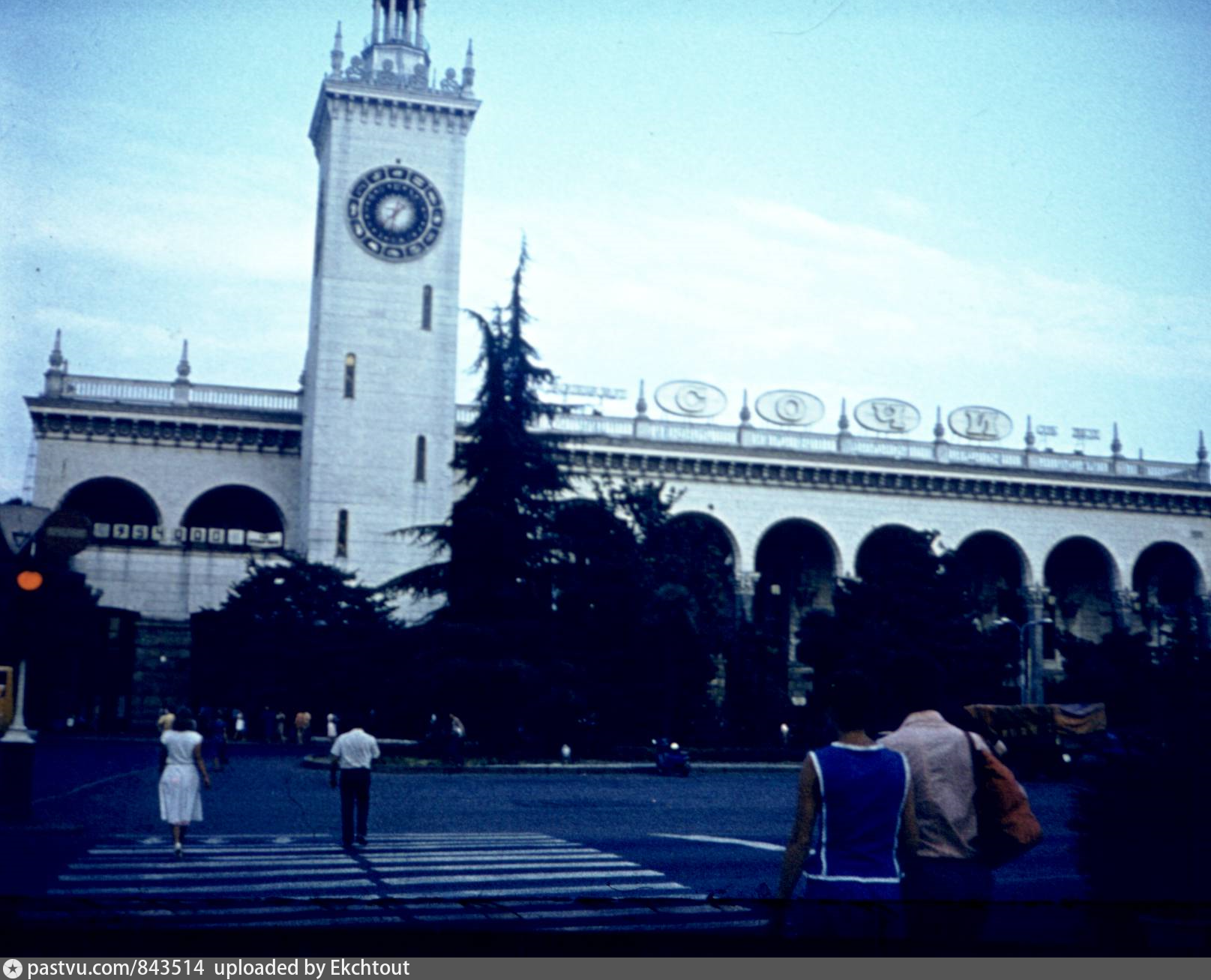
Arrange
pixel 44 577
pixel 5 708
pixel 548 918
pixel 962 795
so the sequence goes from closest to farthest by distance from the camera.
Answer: pixel 962 795 → pixel 548 918 → pixel 44 577 → pixel 5 708

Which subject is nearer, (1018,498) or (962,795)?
(962,795)

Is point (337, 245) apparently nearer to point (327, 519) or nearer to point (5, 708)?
point (327, 519)

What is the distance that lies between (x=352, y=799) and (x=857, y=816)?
32.0 ft

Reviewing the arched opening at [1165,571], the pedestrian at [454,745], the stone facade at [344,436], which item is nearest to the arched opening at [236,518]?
the stone facade at [344,436]

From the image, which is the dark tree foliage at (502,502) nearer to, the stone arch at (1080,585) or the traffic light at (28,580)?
the traffic light at (28,580)

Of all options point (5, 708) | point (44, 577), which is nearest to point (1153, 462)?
point (5, 708)

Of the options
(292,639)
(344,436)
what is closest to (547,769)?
(292,639)

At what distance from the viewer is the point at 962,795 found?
630 cm

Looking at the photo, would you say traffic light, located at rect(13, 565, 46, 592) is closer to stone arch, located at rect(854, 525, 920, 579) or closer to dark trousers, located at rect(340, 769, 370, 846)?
dark trousers, located at rect(340, 769, 370, 846)

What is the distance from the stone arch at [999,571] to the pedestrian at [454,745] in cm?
3120

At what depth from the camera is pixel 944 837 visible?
628 cm

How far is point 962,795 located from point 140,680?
45651 mm

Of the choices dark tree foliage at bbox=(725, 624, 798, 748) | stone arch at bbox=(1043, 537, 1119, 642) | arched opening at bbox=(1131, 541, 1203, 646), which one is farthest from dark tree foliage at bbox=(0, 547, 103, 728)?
arched opening at bbox=(1131, 541, 1203, 646)

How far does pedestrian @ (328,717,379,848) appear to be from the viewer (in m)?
14.7
